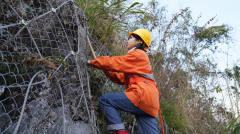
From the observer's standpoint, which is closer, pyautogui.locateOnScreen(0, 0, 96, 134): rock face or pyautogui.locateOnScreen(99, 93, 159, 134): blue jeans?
pyautogui.locateOnScreen(0, 0, 96, 134): rock face

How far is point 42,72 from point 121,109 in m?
0.99

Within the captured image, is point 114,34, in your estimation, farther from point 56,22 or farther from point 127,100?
point 127,100

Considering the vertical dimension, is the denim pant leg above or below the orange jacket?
below

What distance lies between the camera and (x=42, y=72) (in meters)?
1.76

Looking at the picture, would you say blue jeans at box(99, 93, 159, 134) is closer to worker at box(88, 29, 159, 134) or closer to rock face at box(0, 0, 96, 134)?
worker at box(88, 29, 159, 134)

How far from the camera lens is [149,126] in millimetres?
2082

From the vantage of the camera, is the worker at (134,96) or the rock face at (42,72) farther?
the worker at (134,96)

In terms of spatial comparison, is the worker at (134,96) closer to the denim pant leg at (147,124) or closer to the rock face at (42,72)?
the denim pant leg at (147,124)

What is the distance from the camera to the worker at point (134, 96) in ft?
6.57

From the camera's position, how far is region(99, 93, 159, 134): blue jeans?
2.04 metres

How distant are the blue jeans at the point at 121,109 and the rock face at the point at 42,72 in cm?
20

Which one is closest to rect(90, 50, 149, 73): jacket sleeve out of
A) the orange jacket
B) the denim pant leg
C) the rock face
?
the orange jacket

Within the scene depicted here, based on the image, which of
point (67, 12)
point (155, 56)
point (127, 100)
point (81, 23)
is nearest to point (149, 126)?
point (127, 100)

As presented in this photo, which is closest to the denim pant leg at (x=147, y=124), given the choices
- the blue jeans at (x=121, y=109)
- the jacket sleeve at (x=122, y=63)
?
the blue jeans at (x=121, y=109)
